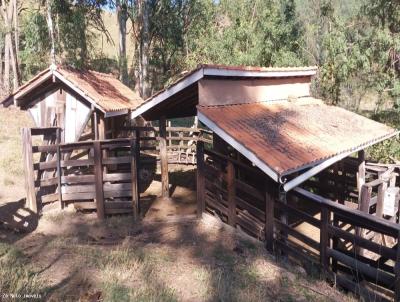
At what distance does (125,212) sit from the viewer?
30.9 feet

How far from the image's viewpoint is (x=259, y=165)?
616cm

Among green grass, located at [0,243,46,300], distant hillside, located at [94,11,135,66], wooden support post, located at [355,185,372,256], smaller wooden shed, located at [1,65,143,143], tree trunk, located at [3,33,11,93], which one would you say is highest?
distant hillside, located at [94,11,135,66]

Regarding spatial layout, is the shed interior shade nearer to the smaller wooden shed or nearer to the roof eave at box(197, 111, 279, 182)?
the roof eave at box(197, 111, 279, 182)

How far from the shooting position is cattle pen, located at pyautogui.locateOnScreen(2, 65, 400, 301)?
608 centimetres

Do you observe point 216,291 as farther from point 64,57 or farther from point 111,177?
point 64,57

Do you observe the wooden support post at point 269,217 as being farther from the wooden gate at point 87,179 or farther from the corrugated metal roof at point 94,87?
the corrugated metal roof at point 94,87

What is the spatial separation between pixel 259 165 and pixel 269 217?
1.30 metres

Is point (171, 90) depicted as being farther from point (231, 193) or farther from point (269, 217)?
point (269, 217)

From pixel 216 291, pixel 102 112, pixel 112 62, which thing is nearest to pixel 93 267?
pixel 216 291

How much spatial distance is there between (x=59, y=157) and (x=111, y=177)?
1.36 meters

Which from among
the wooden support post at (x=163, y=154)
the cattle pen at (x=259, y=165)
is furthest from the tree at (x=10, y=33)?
the wooden support post at (x=163, y=154)

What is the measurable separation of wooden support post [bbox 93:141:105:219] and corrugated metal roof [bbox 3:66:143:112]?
61.9 inches

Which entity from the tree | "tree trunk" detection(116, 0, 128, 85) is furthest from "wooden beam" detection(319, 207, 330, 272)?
the tree

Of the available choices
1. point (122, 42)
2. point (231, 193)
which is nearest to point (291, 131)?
point (231, 193)
